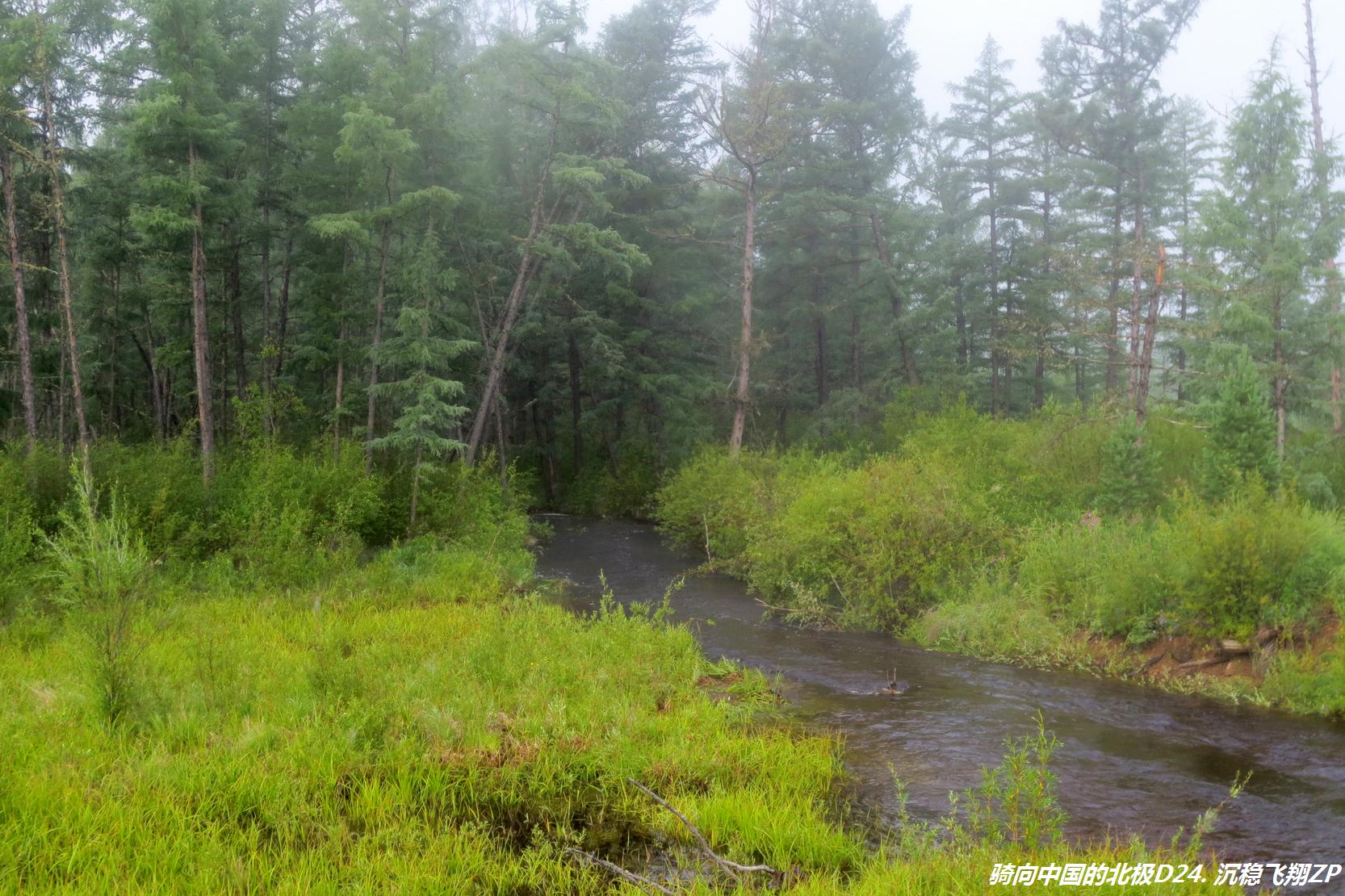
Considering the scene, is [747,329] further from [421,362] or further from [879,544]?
[879,544]

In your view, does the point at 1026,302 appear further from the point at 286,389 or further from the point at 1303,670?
the point at 286,389

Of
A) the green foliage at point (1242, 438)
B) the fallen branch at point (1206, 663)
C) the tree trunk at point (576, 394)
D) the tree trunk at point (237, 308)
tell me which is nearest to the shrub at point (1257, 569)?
the fallen branch at point (1206, 663)

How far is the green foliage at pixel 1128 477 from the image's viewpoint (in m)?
15.2

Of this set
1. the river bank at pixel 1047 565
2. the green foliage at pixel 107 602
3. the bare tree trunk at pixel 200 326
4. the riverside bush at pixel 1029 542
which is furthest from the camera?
the bare tree trunk at pixel 200 326

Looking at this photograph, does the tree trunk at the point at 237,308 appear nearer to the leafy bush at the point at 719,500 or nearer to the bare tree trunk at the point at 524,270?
the bare tree trunk at the point at 524,270

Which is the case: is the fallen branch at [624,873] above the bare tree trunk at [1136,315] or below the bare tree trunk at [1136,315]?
below

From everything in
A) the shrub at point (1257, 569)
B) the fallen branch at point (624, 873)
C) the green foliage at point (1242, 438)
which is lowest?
the fallen branch at point (624, 873)

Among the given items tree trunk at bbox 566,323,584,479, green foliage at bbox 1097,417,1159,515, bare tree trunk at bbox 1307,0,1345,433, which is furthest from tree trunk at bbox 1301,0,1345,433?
tree trunk at bbox 566,323,584,479

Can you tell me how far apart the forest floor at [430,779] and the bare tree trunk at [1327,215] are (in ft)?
50.3

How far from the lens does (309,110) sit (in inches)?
749

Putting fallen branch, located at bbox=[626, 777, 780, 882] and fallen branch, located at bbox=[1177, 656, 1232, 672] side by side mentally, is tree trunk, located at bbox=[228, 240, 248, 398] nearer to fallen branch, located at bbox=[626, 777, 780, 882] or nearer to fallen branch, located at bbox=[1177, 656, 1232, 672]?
fallen branch, located at bbox=[626, 777, 780, 882]

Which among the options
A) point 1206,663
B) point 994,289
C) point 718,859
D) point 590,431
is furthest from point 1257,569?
point 590,431

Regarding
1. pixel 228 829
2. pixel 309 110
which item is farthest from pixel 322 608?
pixel 309 110

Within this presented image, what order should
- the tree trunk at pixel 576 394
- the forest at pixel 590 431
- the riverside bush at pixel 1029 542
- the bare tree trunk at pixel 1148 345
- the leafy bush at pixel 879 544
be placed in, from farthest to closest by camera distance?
1. the tree trunk at pixel 576 394
2. the bare tree trunk at pixel 1148 345
3. the leafy bush at pixel 879 544
4. the riverside bush at pixel 1029 542
5. the forest at pixel 590 431
